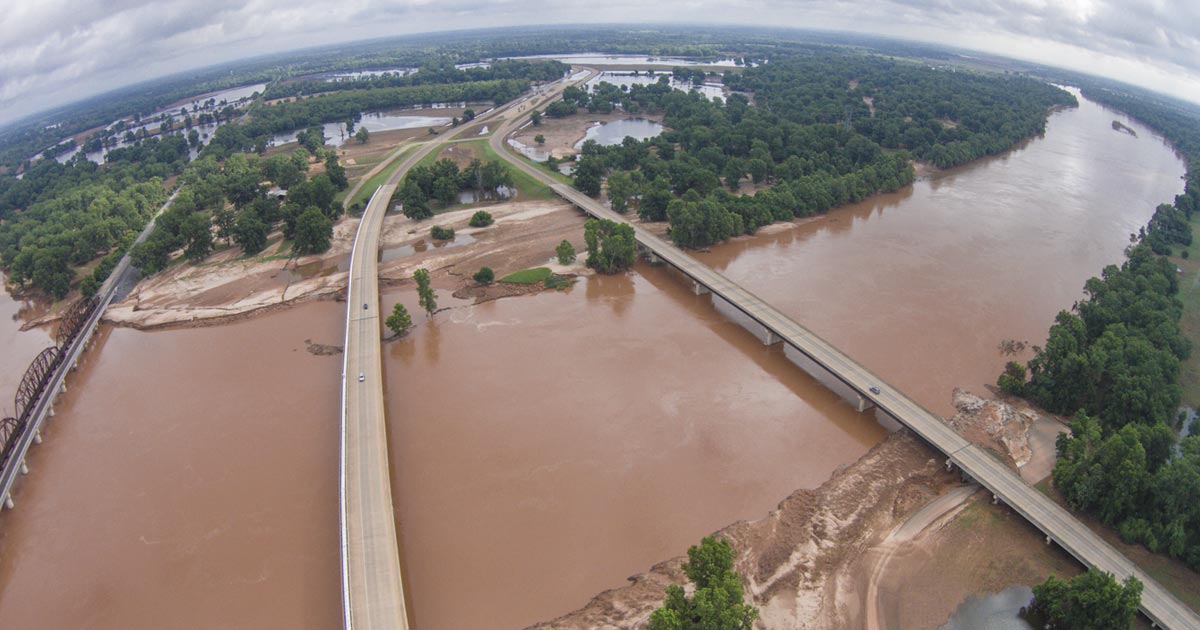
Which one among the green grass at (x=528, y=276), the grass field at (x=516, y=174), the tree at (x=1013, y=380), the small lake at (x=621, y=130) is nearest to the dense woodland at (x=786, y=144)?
the small lake at (x=621, y=130)

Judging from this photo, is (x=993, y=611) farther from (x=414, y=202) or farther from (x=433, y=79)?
(x=433, y=79)

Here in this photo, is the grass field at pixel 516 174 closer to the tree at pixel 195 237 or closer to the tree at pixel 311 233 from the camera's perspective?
the tree at pixel 311 233

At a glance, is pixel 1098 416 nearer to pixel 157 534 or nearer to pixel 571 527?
pixel 571 527

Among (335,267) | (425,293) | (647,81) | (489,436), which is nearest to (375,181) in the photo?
(335,267)

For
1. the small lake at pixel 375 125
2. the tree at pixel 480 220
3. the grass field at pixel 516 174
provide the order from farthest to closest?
1. the small lake at pixel 375 125
2. the grass field at pixel 516 174
3. the tree at pixel 480 220

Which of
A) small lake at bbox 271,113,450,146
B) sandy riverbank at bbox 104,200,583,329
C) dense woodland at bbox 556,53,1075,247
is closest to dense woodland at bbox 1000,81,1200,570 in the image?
dense woodland at bbox 556,53,1075,247

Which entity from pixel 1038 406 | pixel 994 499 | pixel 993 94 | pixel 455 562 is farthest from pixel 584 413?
pixel 993 94

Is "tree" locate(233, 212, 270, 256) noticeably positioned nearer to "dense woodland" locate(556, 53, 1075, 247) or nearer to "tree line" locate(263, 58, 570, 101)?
"dense woodland" locate(556, 53, 1075, 247)
